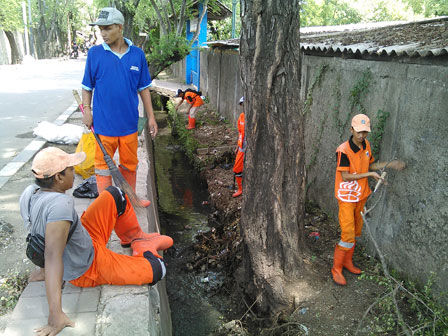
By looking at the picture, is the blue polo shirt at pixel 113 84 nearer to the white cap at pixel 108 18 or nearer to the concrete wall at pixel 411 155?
the white cap at pixel 108 18

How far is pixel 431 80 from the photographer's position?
3.51 meters

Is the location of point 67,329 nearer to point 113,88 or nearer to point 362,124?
point 113,88

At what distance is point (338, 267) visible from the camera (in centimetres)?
408

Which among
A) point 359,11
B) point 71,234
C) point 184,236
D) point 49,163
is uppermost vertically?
point 359,11

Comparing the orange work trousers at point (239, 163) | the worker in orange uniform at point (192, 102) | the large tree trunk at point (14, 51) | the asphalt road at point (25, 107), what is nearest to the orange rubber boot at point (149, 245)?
the orange work trousers at point (239, 163)

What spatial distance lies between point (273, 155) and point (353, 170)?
79 cm

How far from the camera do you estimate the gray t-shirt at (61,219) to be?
247 cm

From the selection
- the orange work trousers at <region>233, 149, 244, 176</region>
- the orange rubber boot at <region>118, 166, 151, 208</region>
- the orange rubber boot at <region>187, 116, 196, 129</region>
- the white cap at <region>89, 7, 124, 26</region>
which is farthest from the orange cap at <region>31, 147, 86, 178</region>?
the orange rubber boot at <region>187, 116, 196, 129</region>

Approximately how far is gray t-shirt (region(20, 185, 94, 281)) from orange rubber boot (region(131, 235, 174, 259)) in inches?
24.0

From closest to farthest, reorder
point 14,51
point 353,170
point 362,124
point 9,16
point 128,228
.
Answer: point 128,228
point 362,124
point 353,170
point 9,16
point 14,51

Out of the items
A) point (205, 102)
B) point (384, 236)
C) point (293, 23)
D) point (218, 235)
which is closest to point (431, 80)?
point (293, 23)

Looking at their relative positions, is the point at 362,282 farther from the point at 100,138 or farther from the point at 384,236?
the point at 100,138

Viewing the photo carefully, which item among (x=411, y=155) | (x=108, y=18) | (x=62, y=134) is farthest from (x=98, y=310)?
(x=62, y=134)

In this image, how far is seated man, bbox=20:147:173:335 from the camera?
2465 millimetres
